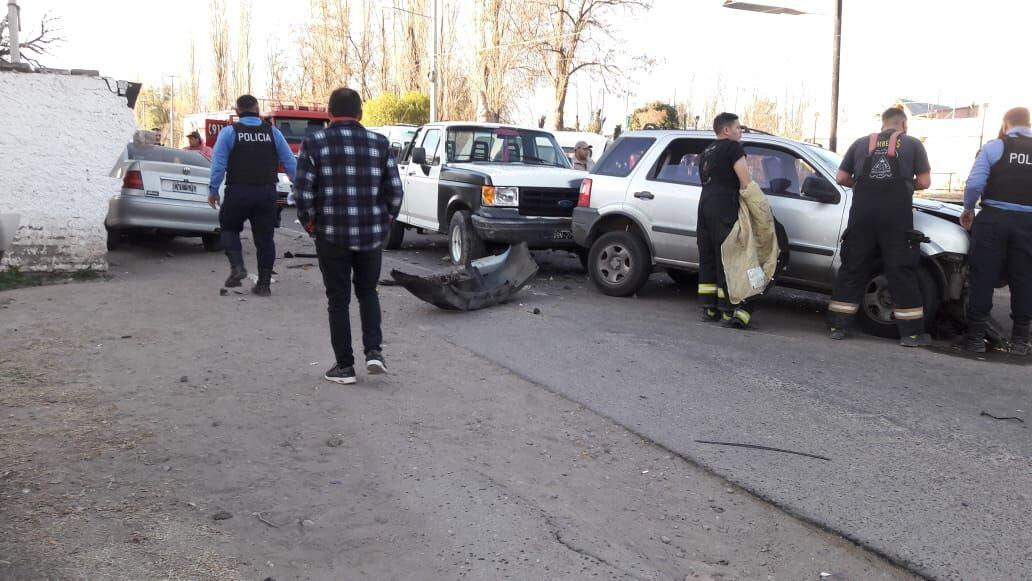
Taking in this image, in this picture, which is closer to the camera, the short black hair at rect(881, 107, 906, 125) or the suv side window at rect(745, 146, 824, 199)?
the short black hair at rect(881, 107, 906, 125)

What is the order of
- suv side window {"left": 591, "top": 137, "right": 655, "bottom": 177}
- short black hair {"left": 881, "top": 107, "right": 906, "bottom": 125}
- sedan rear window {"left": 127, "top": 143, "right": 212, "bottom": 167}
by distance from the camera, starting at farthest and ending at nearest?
sedan rear window {"left": 127, "top": 143, "right": 212, "bottom": 167}, suv side window {"left": 591, "top": 137, "right": 655, "bottom": 177}, short black hair {"left": 881, "top": 107, "right": 906, "bottom": 125}

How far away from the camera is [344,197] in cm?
537

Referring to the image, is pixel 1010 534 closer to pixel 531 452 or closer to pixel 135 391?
pixel 531 452

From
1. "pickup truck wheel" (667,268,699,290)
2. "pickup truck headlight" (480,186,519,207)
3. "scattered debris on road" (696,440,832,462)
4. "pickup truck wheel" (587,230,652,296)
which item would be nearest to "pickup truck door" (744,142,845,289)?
"pickup truck wheel" (587,230,652,296)

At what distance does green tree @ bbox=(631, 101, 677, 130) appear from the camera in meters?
31.0

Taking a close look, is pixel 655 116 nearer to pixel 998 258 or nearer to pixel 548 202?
pixel 548 202

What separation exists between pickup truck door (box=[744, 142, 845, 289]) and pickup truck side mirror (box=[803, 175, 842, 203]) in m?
0.03

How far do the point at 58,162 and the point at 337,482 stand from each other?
275 inches

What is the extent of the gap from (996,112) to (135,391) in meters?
38.3

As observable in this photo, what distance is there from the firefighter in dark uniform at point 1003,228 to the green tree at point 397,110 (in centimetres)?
3010

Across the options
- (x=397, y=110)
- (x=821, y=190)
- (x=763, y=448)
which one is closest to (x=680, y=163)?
(x=821, y=190)

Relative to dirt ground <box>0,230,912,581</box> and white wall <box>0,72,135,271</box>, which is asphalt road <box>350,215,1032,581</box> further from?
white wall <box>0,72,135,271</box>

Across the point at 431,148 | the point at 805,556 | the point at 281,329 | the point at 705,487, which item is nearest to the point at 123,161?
the point at 431,148

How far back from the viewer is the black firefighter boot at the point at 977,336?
278 inches
